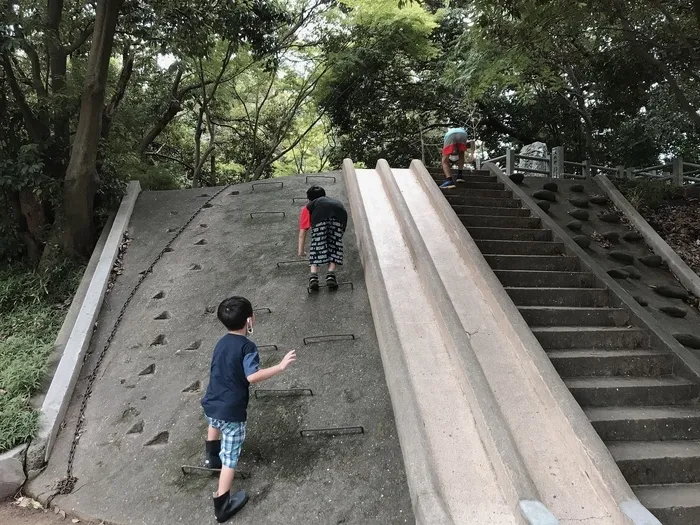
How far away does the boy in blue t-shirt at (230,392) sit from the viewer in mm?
3288

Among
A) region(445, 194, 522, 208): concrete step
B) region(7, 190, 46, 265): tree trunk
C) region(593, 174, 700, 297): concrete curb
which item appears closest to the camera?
region(593, 174, 700, 297): concrete curb

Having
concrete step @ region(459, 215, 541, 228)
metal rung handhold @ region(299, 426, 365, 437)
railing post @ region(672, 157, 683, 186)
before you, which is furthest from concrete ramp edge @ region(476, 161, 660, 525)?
railing post @ region(672, 157, 683, 186)

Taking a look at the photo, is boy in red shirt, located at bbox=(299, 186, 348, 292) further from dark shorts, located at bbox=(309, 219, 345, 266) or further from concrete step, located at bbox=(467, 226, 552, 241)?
concrete step, located at bbox=(467, 226, 552, 241)

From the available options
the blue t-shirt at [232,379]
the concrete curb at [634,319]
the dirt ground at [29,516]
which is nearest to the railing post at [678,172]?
the concrete curb at [634,319]

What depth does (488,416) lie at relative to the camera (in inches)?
145

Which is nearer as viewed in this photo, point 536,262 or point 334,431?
point 334,431

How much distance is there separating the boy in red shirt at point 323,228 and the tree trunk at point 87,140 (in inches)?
155

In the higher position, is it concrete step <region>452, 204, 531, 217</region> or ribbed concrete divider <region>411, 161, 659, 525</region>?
concrete step <region>452, 204, 531, 217</region>

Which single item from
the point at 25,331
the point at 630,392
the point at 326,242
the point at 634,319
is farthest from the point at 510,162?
the point at 25,331

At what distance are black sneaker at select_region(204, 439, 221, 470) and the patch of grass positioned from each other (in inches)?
73.0

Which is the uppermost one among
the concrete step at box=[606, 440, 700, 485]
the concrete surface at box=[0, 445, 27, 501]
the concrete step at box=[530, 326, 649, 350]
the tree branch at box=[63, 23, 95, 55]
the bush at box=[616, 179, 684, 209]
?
the tree branch at box=[63, 23, 95, 55]

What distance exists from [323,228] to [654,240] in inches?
245

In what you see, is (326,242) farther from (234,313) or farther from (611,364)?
(611,364)

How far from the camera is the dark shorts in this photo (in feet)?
19.0
